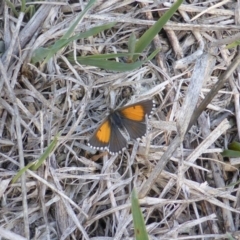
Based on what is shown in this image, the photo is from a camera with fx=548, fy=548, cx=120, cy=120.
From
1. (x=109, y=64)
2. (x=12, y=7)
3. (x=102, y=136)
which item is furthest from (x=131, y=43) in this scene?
(x=12, y=7)

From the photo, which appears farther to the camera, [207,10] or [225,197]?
[207,10]

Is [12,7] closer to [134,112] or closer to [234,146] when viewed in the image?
[134,112]

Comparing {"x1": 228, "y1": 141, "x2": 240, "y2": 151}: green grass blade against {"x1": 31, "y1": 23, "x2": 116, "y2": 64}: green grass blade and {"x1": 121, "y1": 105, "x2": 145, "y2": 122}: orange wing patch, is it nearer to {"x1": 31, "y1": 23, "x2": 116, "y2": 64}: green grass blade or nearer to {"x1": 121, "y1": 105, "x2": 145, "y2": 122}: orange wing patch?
{"x1": 121, "y1": 105, "x2": 145, "y2": 122}: orange wing patch

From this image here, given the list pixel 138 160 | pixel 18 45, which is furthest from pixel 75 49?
pixel 138 160

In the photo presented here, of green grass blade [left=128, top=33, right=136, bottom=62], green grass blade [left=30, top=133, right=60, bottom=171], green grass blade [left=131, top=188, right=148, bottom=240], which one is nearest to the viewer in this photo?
green grass blade [left=131, top=188, right=148, bottom=240]

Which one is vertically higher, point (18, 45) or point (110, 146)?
point (18, 45)

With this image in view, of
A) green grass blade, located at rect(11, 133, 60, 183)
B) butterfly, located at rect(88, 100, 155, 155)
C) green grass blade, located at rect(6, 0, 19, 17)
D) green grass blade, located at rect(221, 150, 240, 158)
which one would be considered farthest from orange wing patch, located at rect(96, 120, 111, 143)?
green grass blade, located at rect(6, 0, 19, 17)

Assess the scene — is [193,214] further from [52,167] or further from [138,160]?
[52,167]
